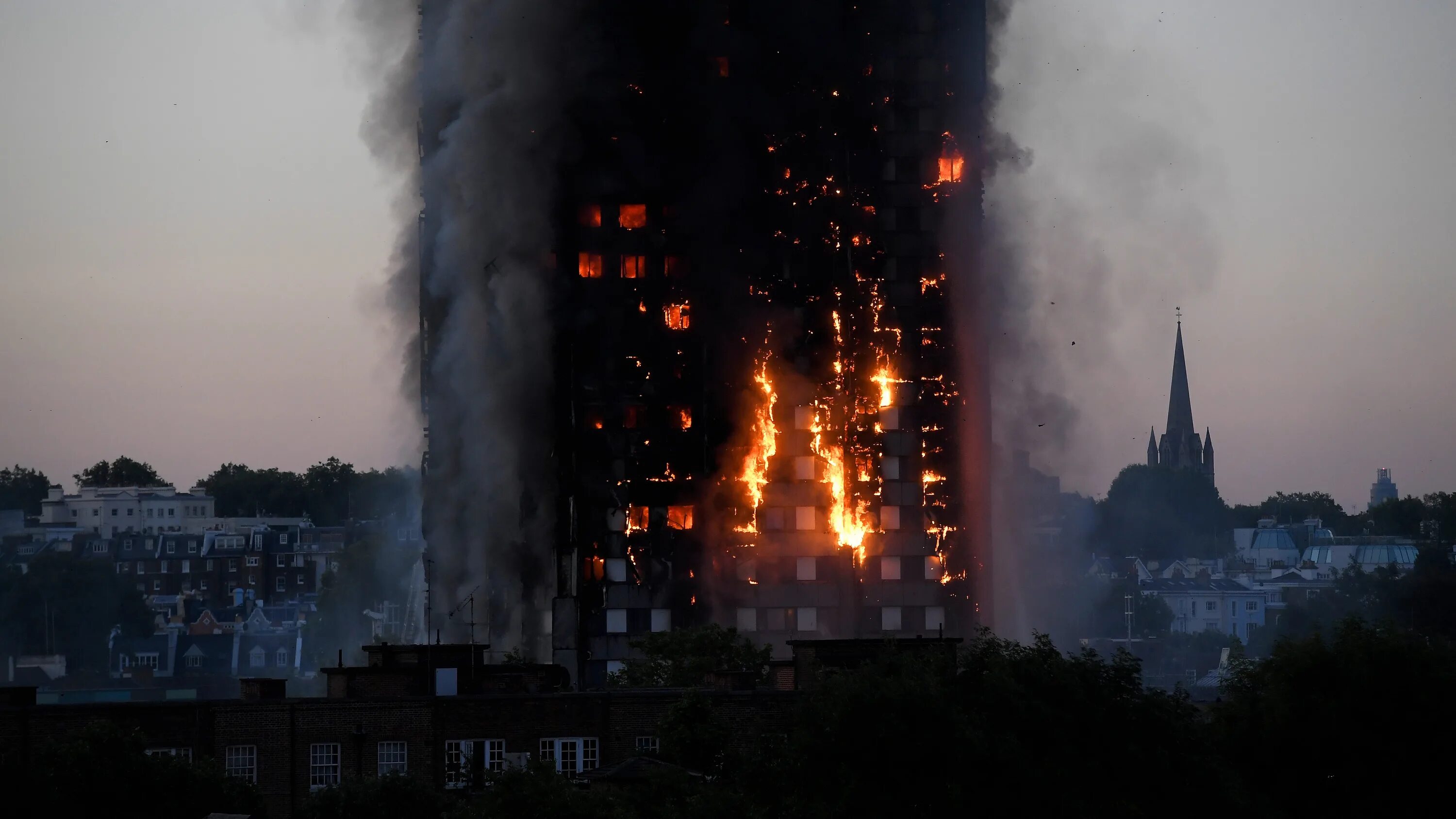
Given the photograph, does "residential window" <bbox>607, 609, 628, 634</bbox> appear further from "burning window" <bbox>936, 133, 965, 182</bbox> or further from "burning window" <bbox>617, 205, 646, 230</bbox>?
"burning window" <bbox>936, 133, 965, 182</bbox>

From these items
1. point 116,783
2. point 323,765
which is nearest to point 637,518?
point 323,765

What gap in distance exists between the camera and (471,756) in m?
76.0

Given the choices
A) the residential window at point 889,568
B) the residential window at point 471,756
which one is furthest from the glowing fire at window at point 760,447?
the residential window at point 471,756

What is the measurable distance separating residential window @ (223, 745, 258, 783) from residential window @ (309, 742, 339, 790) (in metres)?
1.69

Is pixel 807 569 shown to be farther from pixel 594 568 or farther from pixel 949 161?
pixel 949 161

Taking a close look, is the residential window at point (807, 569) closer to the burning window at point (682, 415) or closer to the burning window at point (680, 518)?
the burning window at point (680, 518)

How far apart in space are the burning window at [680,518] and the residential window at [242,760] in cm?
5954

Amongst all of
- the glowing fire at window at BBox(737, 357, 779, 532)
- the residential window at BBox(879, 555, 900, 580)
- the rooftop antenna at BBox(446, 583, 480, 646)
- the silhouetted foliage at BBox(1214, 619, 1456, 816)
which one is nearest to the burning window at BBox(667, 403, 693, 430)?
the glowing fire at window at BBox(737, 357, 779, 532)

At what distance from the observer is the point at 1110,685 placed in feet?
219

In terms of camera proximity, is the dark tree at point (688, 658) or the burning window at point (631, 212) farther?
the burning window at point (631, 212)

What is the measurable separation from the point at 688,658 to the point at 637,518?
79.1 feet

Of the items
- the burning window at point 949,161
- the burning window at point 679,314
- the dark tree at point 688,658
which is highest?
the burning window at point 949,161

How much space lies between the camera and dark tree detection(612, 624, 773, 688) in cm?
10575

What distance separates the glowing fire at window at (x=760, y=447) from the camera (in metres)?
136
